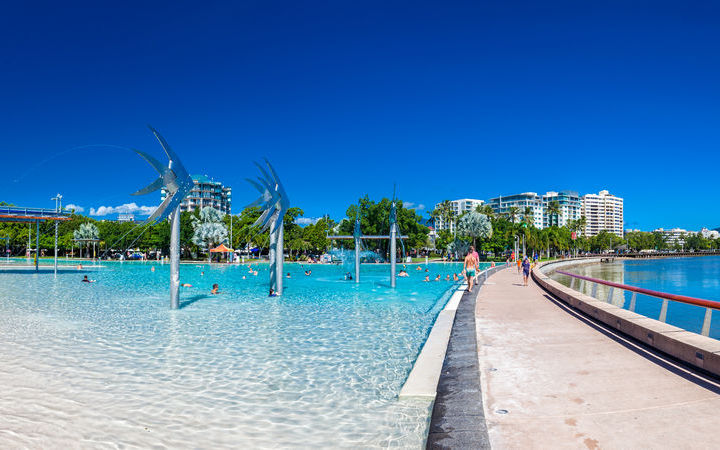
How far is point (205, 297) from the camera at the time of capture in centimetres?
2088

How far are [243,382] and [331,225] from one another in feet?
278

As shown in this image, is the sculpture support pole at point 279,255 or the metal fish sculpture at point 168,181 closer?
the metal fish sculpture at point 168,181

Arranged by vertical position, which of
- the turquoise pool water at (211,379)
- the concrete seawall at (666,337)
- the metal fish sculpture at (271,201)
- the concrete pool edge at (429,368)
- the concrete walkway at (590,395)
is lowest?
the turquoise pool water at (211,379)

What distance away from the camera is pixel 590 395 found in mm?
5074

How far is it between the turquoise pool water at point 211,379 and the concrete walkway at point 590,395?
115cm

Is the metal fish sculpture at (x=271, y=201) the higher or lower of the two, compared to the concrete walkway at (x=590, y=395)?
higher

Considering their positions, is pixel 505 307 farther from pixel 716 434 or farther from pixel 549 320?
pixel 716 434

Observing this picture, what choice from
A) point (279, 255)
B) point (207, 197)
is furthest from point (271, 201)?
point (207, 197)

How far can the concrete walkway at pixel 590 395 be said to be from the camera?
3.96 metres

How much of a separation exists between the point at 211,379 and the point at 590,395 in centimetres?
570

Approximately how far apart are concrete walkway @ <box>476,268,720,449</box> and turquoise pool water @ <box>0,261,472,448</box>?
1152mm

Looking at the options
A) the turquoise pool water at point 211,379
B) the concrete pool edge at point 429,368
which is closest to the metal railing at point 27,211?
the turquoise pool water at point 211,379

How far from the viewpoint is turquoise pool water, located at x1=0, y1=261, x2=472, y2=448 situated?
17.3ft

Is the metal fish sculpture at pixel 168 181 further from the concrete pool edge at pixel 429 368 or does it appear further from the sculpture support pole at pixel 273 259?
the concrete pool edge at pixel 429 368
